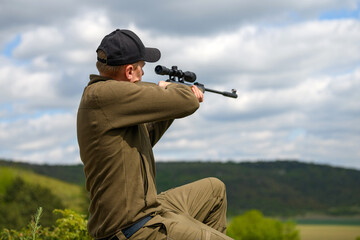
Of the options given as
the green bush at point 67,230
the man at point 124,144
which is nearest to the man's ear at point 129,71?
the man at point 124,144

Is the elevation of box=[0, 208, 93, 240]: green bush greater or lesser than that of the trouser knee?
lesser

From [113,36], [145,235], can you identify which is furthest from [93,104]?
[145,235]

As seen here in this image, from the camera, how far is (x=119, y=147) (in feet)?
14.1

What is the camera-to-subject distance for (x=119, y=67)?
181 inches

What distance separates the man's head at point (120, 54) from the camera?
4547 millimetres

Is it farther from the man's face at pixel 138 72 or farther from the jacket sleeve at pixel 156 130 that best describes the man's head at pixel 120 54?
the jacket sleeve at pixel 156 130

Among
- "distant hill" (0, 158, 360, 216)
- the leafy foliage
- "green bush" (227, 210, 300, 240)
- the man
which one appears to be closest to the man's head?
the man

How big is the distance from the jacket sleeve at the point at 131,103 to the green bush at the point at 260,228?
2356 inches

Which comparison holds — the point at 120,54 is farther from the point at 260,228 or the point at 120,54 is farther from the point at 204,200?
the point at 260,228

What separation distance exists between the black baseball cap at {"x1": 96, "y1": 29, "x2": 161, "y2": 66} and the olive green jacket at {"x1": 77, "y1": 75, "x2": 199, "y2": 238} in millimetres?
273

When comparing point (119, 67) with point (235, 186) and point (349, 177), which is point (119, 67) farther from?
point (349, 177)

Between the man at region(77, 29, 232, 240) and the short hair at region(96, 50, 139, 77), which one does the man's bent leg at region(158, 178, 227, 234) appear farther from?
the short hair at region(96, 50, 139, 77)

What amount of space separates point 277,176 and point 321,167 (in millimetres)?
14280

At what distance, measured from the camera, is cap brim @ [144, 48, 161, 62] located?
480 cm
